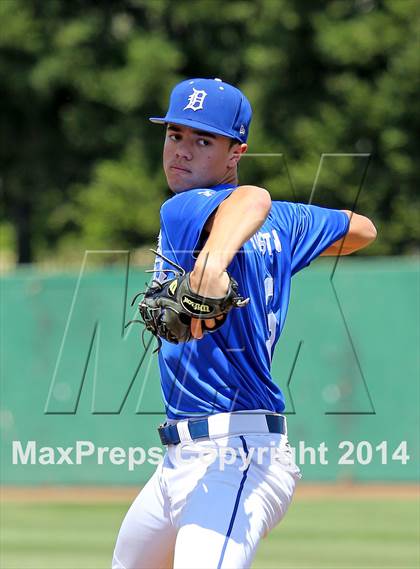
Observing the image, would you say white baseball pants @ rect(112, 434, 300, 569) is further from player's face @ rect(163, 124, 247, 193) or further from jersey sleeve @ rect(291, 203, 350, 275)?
player's face @ rect(163, 124, 247, 193)

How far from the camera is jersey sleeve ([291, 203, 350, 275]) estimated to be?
3500 millimetres

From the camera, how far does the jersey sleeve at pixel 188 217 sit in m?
2.94

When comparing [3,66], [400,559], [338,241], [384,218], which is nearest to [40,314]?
[400,559]

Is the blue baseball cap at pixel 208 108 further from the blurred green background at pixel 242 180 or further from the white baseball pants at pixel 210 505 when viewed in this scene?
the blurred green background at pixel 242 180

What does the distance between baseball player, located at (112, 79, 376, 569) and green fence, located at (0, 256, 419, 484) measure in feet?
19.5

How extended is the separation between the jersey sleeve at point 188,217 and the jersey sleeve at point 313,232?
50 centimetres

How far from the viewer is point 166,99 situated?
19062 millimetres

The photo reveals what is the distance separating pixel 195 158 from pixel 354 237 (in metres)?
0.78

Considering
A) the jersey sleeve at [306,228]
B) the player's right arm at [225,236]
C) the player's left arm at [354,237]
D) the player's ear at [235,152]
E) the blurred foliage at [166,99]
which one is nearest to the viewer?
the player's right arm at [225,236]

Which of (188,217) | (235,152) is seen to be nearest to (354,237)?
(235,152)

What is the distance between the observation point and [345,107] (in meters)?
18.0

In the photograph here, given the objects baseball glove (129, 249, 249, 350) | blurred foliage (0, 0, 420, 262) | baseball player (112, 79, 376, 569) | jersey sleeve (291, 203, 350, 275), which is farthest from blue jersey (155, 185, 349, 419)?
blurred foliage (0, 0, 420, 262)

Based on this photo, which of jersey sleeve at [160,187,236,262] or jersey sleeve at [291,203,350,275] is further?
jersey sleeve at [291,203,350,275]

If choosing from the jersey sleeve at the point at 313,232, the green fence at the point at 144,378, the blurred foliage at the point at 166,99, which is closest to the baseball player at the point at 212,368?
the jersey sleeve at the point at 313,232
